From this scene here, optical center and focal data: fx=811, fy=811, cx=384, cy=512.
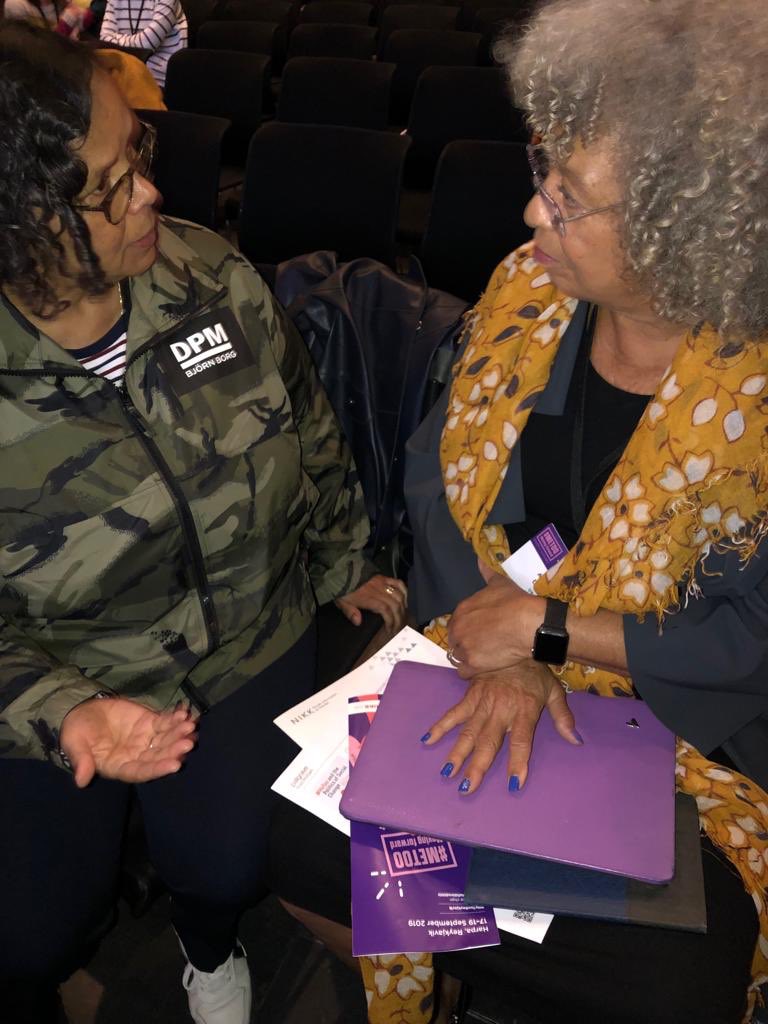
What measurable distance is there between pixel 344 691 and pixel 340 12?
18.1 ft

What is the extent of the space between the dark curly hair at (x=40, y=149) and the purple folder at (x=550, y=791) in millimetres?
805

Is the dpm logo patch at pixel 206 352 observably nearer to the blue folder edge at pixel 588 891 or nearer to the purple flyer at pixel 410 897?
the purple flyer at pixel 410 897

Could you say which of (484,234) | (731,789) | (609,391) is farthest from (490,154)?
(731,789)

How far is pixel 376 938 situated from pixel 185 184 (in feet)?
8.61

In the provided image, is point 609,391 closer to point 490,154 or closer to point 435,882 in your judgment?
point 435,882

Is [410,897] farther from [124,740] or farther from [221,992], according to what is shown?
[221,992]

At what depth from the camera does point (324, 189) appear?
271cm

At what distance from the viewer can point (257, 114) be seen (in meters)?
4.20

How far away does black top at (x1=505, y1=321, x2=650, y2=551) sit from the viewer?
132 centimetres

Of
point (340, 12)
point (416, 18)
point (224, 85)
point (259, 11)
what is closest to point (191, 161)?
point (224, 85)

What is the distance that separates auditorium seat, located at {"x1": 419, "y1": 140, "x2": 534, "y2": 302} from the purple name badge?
1.46 meters

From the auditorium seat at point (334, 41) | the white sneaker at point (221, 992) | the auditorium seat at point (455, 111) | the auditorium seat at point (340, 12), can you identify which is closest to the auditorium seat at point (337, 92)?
the auditorium seat at point (455, 111)

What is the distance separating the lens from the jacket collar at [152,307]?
1165 mm

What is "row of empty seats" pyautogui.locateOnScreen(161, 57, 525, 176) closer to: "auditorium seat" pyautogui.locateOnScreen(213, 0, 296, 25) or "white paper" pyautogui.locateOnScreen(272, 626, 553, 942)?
"auditorium seat" pyautogui.locateOnScreen(213, 0, 296, 25)
